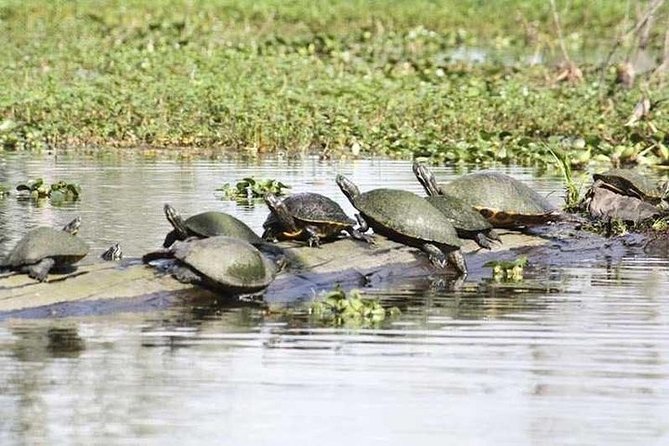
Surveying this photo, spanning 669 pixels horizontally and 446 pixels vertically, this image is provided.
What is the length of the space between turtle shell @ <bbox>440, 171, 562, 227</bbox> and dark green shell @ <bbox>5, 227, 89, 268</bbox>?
3.15 meters

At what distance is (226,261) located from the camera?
924 centimetres

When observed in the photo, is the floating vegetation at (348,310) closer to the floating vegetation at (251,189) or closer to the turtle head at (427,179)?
the turtle head at (427,179)

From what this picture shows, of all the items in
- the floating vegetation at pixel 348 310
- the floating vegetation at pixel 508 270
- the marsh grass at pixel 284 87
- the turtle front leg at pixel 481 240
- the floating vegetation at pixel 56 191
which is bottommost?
the floating vegetation at pixel 348 310

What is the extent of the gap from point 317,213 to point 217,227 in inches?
30.2

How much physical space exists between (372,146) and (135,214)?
576 cm

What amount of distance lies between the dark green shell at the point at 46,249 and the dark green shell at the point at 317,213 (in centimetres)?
165

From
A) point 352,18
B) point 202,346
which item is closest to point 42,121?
point 202,346

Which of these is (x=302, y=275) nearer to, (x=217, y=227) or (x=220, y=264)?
(x=217, y=227)

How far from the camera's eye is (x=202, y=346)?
8273 millimetres

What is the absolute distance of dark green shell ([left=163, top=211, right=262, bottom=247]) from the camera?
9.85m

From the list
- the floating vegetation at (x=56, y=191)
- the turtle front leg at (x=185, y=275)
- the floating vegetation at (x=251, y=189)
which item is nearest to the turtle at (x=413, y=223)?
the turtle front leg at (x=185, y=275)

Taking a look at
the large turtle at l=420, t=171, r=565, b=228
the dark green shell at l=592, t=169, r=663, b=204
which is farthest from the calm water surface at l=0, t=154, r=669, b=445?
the dark green shell at l=592, t=169, r=663, b=204

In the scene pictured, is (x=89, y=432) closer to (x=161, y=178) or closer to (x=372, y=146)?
(x=161, y=178)

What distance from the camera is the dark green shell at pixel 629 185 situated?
12508mm
